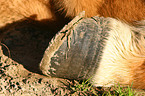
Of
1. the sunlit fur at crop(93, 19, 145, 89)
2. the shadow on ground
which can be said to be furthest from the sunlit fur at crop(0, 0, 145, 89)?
the shadow on ground

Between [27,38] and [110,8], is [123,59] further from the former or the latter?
[27,38]

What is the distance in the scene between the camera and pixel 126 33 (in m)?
1.17

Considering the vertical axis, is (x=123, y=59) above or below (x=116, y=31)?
below

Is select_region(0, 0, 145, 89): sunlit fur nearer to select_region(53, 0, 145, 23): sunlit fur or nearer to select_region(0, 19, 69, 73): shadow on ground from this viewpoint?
select_region(53, 0, 145, 23): sunlit fur

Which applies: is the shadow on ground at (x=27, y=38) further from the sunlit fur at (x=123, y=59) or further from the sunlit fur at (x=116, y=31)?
the sunlit fur at (x=123, y=59)

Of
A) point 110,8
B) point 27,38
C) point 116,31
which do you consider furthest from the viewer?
point 27,38

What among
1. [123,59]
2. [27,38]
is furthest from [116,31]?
[27,38]

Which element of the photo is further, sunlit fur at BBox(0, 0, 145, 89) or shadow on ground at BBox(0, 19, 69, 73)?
shadow on ground at BBox(0, 19, 69, 73)

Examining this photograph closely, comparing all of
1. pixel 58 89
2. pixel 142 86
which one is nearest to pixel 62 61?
pixel 58 89

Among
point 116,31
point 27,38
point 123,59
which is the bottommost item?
point 123,59

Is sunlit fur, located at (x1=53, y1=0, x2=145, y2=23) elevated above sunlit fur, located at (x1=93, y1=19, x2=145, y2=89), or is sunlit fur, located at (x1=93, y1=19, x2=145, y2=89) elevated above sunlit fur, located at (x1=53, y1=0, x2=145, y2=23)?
sunlit fur, located at (x1=53, y1=0, x2=145, y2=23)

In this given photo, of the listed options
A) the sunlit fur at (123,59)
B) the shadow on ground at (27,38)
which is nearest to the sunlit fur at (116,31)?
the sunlit fur at (123,59)

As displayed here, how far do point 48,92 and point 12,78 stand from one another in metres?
0.28

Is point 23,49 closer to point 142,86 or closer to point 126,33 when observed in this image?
point 126,33
